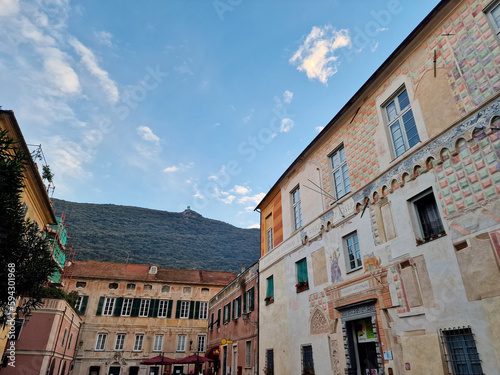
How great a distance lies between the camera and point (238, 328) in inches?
794

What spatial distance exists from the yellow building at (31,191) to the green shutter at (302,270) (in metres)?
11.0

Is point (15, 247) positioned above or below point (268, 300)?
above

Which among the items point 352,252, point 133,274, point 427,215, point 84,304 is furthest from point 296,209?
point 84,304

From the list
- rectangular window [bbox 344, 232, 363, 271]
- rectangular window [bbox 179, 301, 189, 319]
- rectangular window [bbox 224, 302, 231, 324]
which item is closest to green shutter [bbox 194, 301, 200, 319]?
rectangular window [bbox 179, 301, 189, 319]

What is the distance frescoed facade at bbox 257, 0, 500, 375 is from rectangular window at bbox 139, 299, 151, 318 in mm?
26374

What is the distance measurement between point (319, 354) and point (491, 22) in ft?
34.9

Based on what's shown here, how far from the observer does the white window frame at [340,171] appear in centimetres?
1140

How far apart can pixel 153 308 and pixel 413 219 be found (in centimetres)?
3367

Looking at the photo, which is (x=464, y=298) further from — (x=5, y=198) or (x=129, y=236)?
(x=129, y=236)

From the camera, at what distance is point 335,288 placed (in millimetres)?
10672

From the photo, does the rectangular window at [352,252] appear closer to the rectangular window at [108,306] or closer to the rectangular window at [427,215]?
the rectangular window at [427,215]

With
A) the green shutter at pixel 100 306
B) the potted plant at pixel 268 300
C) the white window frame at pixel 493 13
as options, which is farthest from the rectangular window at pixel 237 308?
the green shutter at pixel 100 306

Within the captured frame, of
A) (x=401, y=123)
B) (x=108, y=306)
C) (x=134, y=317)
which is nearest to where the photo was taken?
(x=401, y=123)

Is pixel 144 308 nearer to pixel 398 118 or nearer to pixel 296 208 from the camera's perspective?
pixel 296 208
